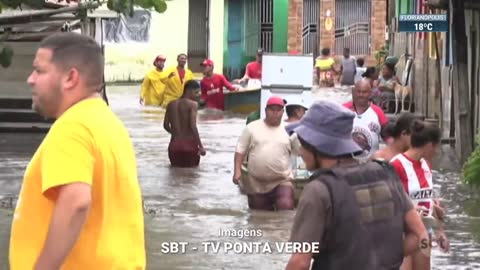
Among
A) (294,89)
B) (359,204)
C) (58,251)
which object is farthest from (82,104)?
(294,89)

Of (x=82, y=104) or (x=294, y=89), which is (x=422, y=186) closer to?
(x=82, y=104)

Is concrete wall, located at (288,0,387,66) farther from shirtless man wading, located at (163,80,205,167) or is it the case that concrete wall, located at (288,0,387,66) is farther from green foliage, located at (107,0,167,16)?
green foliage, located at (107,0,167,16)

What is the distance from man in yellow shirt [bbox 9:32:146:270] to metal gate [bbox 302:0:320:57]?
40.8 metres

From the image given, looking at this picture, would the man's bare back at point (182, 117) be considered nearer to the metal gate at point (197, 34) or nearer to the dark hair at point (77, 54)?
the dark hair at point (77, 54)

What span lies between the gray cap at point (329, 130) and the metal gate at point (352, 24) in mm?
39811

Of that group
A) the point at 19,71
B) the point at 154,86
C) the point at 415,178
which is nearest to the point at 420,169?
the point at 415,178

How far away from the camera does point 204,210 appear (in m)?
13.5

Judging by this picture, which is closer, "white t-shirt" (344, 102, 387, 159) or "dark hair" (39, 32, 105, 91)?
"dark hair" (39, 32, 105, 91)

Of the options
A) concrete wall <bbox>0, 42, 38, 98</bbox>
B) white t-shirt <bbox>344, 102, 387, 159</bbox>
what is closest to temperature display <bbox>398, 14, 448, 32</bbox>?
concrete wall <bbox>0, 42, 38, 98</bbox>

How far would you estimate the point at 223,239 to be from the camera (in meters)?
A: 11.3

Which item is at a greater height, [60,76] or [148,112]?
[60,76]

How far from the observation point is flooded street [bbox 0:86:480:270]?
1034cm

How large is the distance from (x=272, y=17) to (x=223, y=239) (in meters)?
32.3

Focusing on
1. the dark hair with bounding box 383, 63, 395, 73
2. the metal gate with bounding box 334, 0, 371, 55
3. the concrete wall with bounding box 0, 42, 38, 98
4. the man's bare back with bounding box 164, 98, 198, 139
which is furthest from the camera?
the metal gate with bounding box 334, 0, 371, 55
